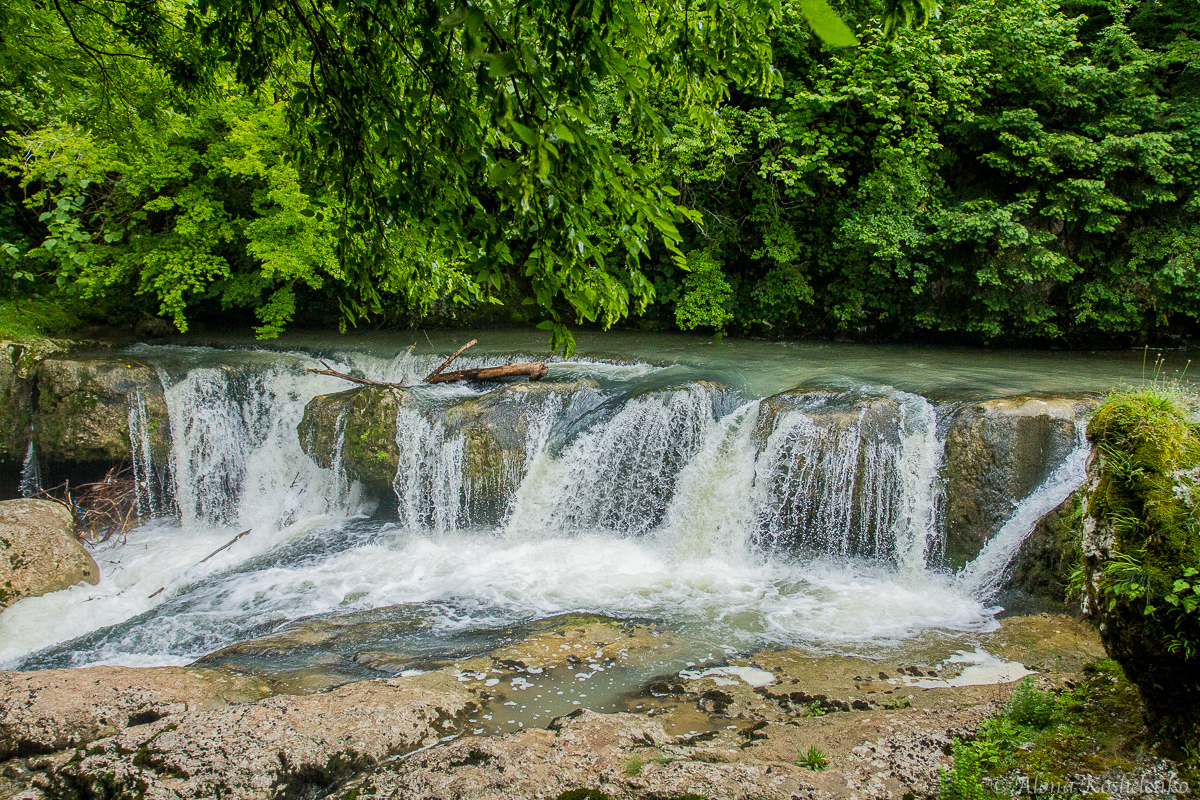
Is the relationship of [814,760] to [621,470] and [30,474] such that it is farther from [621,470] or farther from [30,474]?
[30,474]

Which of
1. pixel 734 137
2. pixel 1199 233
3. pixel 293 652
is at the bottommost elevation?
pixel 293 652

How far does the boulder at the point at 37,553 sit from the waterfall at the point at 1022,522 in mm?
8912

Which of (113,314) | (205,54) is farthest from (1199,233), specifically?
(113,314)

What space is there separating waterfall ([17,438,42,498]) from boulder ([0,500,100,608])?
2.87m

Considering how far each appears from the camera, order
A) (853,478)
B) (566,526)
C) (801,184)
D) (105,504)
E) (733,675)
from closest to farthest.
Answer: (733,675) < (853,478) < (566,526) < (105,504) < (801,184)

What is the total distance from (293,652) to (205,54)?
4360mm

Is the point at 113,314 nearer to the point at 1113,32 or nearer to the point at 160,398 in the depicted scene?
the point at 160,398

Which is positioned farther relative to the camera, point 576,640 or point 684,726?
point 576,640

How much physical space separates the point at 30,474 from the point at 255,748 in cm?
Result: 902

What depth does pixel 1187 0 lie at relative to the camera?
1021cm

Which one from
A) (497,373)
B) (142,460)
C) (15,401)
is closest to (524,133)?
(497,373)

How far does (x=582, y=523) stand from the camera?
8047 millimetres

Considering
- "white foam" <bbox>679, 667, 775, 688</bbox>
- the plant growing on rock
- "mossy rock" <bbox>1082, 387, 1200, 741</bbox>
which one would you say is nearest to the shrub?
"mossy rock" <bbox>1082, 387, 1200, 741</bbox>

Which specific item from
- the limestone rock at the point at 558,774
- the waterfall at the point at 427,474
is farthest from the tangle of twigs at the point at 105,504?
the limestone rock at the point at 558,774
